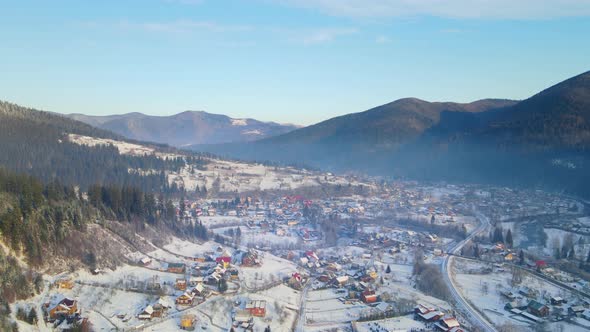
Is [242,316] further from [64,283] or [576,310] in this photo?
[576,310]

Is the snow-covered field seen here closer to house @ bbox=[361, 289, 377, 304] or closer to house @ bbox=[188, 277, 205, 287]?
house @ bbox=[188, 277, 205, 287]

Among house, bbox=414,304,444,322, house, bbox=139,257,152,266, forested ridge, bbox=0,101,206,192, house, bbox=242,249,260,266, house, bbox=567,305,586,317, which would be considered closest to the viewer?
house, bbox=414,304,444,322

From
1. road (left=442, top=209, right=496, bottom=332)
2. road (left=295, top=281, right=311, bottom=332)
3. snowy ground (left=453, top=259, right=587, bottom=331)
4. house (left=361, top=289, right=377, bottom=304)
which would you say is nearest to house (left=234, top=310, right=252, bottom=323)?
road (left=295, top=281, right=311, bottom=332)

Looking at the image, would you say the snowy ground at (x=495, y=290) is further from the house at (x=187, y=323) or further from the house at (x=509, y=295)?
the house at (x=187, y=323)

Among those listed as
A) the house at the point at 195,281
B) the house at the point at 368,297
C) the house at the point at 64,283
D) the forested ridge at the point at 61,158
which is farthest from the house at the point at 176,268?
the forested ridge at the point at 61,158

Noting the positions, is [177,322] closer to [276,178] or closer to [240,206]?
[240,206]

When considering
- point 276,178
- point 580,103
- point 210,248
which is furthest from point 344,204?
point 580,103
